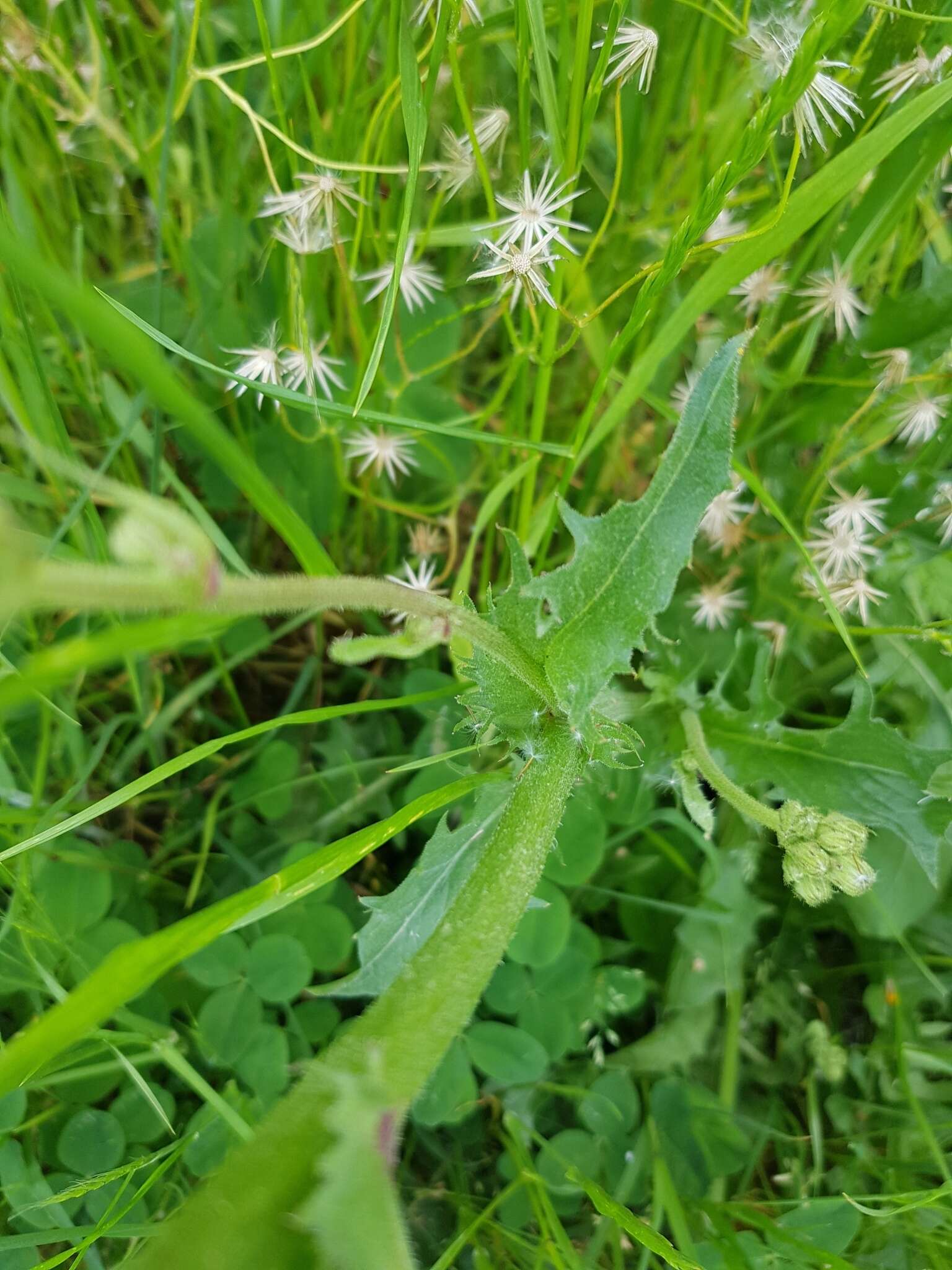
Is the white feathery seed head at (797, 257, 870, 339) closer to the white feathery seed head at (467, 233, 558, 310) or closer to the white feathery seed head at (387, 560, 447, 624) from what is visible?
the white feathery seed head at (467, 233, 558, 310)

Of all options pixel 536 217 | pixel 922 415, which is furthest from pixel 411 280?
pixel 922 415

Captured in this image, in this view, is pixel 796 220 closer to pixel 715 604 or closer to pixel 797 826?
pixel 715 604

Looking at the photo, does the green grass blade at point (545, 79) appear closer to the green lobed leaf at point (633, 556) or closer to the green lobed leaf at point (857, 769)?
the green lobed leaf at point (633, 556)

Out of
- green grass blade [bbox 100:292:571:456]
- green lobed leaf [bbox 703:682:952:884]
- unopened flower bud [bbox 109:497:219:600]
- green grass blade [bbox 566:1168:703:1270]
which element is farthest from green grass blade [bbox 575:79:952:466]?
green grass blade [bbox 566:1168:703:1270]

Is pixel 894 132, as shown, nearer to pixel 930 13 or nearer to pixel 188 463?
pixel 930 13

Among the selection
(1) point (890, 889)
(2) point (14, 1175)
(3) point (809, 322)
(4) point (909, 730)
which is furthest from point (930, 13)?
(2) point (14, 1175)

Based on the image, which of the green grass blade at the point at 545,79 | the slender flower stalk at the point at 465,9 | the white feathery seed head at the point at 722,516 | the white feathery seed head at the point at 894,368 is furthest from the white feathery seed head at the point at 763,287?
the slender flower stalk at the point at 465,9
